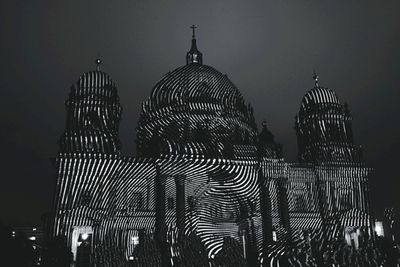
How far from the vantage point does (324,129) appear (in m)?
36.8

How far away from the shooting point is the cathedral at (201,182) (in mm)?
28344

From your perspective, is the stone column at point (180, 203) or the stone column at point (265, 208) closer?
the stone column at point (180, 203)

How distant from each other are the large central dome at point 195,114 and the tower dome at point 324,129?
13.0 feet

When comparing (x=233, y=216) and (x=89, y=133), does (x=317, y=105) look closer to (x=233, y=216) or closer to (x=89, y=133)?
(x=233, y=216)

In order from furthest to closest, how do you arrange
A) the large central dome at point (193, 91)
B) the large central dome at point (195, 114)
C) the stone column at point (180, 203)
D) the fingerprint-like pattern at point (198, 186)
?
the large central dome at point (193, 91)
the large central dome at point (195, 114)
the stone column at point (180, 203)
the fingerprint-like pattern at point (198, 186)

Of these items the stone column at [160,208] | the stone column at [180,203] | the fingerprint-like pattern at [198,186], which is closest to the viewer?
the fingerprint-like pattern at [198,186]

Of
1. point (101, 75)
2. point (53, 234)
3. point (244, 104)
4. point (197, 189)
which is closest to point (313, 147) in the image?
point (244, 104)

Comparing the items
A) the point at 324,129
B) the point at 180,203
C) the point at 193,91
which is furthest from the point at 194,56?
the point at 180,203

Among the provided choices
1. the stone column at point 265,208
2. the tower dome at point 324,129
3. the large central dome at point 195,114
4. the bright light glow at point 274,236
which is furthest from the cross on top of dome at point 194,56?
the bright light glow at point 274,236

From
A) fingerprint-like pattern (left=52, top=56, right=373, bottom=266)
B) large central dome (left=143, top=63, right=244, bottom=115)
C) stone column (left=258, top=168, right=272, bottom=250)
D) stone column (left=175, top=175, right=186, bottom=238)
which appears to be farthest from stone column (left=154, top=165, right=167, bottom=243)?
large central dome (left=143, top=63, right=244, bottom=115)

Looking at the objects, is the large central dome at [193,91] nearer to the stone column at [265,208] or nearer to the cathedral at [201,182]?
the cathedral at [201,182]

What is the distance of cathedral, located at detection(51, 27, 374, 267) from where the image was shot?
93.0 feet

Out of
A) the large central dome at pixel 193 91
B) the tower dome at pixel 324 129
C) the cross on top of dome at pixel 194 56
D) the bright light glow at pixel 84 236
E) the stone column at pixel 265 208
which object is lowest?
the bright light glow at pixel 84 236

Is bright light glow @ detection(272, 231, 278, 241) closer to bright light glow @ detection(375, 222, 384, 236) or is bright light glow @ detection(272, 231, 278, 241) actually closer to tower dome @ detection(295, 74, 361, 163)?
tower dome @ detection(295, 74, 361, 163)
